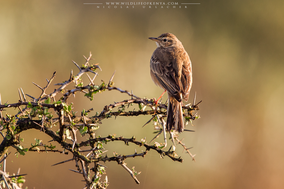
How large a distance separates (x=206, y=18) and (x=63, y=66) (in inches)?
184

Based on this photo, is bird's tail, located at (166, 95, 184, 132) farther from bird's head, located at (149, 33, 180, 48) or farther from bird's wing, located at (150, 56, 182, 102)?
bird's head, located at (149, 33, 180, 48)

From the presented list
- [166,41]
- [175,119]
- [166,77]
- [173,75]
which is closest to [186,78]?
[173,75]

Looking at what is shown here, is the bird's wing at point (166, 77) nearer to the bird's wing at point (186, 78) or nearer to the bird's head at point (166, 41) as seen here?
the bird's wing at point (186, 78)

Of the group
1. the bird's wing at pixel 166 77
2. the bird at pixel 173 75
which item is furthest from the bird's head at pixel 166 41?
the bird's wing at pixel 166 77

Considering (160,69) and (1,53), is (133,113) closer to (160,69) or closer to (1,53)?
(160,69)

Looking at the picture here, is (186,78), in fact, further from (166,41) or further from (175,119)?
(166,41)

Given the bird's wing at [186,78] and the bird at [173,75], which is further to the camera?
the bird's wing at [186,78]

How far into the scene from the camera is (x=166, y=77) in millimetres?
4230

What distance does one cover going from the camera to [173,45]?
539 centimetres

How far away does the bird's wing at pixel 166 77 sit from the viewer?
387 centimetres

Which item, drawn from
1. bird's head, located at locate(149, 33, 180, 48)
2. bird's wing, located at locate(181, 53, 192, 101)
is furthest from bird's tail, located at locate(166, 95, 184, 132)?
bird's head, located at locate(149, 33, 180, 48)

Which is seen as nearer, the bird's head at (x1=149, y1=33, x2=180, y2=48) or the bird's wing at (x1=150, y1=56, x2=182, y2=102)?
the bird's wing at (x1=150, y1=56, x2=182, y2=102)

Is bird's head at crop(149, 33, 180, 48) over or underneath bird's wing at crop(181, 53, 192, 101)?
over

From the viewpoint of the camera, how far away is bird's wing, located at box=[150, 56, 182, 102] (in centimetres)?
387
